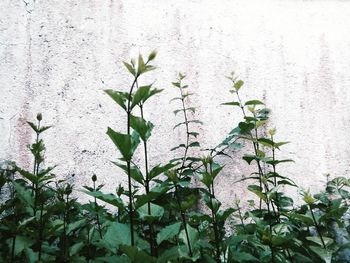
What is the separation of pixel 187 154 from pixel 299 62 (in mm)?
1272

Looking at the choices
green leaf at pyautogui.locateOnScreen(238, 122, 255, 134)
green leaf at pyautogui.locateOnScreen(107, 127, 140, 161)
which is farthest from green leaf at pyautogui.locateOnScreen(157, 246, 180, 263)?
green leaf at pyautogui.locateOnScreen(238, 122, 255, 134)

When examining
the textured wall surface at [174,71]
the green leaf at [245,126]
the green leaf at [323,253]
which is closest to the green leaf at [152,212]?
the green leaf at [323,253]

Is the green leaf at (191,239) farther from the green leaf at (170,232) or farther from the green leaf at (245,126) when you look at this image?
the green leaf at (245,126)

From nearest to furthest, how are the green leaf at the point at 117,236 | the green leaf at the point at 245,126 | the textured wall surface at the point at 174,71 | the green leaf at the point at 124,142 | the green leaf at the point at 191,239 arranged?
the green leaf at the point at 124,142 < the green leaf at the point at 117,236 < the green leaf at the point at 191,239 < the green leaf at the point at 245,126 < the textured wall surface at the point at 174,71

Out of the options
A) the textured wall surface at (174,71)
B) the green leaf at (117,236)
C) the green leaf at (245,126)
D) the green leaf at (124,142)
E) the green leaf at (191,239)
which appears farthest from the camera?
the textured wall surface at (174,71)

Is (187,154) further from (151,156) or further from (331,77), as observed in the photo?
(331,77)

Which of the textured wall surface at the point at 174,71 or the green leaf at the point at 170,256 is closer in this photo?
the green leaf at the point at 170,256

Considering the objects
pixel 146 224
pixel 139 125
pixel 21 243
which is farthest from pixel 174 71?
pixel 21 243

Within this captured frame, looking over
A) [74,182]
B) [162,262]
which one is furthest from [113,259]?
[74,182]

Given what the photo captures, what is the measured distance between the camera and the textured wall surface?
2545 millimetres

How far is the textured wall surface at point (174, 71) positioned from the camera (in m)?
2.54

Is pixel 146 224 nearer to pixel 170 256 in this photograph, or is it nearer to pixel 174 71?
pixel 170 256

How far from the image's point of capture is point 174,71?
108 inches

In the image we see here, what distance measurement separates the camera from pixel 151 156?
8.35 ft
